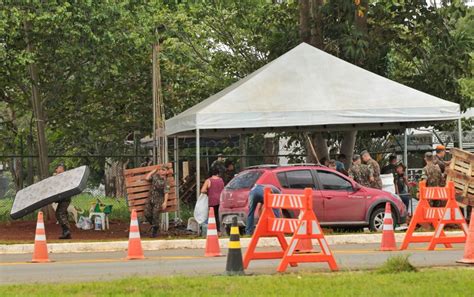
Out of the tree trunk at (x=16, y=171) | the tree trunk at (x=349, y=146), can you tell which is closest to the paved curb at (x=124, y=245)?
the tree trunk at (x=16, y=171)

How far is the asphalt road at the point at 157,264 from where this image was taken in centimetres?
1320

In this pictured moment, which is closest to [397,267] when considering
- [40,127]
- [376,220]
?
[376,220]

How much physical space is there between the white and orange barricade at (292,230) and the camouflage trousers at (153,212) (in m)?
9.13

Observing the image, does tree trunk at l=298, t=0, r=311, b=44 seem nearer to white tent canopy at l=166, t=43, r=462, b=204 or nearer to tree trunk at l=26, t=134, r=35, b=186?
white tent canopy at l=166, t=43, r=462, b=204

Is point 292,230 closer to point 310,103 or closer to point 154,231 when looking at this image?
point 154,231

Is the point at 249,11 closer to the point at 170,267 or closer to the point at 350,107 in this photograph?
the point at 350,107

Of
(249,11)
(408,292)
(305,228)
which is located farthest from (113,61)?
(408,292)

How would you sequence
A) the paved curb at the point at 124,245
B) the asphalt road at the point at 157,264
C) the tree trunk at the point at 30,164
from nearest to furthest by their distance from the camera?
the asphalt road at the point at 157,264
the paved curb at the point at 124,245
the tree trunk at the point at 30,164

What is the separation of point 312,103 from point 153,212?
14.7 ft

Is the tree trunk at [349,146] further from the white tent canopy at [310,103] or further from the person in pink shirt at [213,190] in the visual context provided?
the person in pink shirt at [213,190]

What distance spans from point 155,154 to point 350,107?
20.1 feet

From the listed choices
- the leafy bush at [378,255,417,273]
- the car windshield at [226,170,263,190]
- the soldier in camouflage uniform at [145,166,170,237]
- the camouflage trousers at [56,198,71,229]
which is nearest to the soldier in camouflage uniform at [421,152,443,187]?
the car windshield at [226,170,263,190]

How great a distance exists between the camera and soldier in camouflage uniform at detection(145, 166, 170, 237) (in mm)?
22344

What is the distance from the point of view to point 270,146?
36.0 meters
